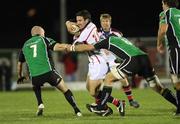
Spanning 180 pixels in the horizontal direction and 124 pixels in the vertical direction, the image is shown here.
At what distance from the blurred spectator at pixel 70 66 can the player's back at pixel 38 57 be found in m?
15.2

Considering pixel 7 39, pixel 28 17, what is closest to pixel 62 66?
pixel 7 39

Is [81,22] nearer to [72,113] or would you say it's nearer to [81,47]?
[81,47]

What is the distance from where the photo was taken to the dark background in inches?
1683

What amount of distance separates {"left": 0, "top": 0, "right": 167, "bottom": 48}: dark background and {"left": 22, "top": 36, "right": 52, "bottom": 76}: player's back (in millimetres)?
27414

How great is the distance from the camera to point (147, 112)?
49.7ft

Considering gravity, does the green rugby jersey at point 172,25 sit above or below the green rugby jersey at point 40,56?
above

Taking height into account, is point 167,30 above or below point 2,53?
above

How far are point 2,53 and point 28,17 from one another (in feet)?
46.2

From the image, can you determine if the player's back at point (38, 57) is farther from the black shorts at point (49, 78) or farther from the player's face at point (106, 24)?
the player's face at point (106, 24)

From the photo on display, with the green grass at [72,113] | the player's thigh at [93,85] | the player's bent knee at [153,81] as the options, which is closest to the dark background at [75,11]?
the green grass at [72,113]

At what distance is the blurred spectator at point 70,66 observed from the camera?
29.8m

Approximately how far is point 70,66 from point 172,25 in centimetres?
1630

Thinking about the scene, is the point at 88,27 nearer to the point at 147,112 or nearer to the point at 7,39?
the point at 147,112

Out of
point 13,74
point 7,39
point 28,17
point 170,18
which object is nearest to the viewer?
point 170,18
